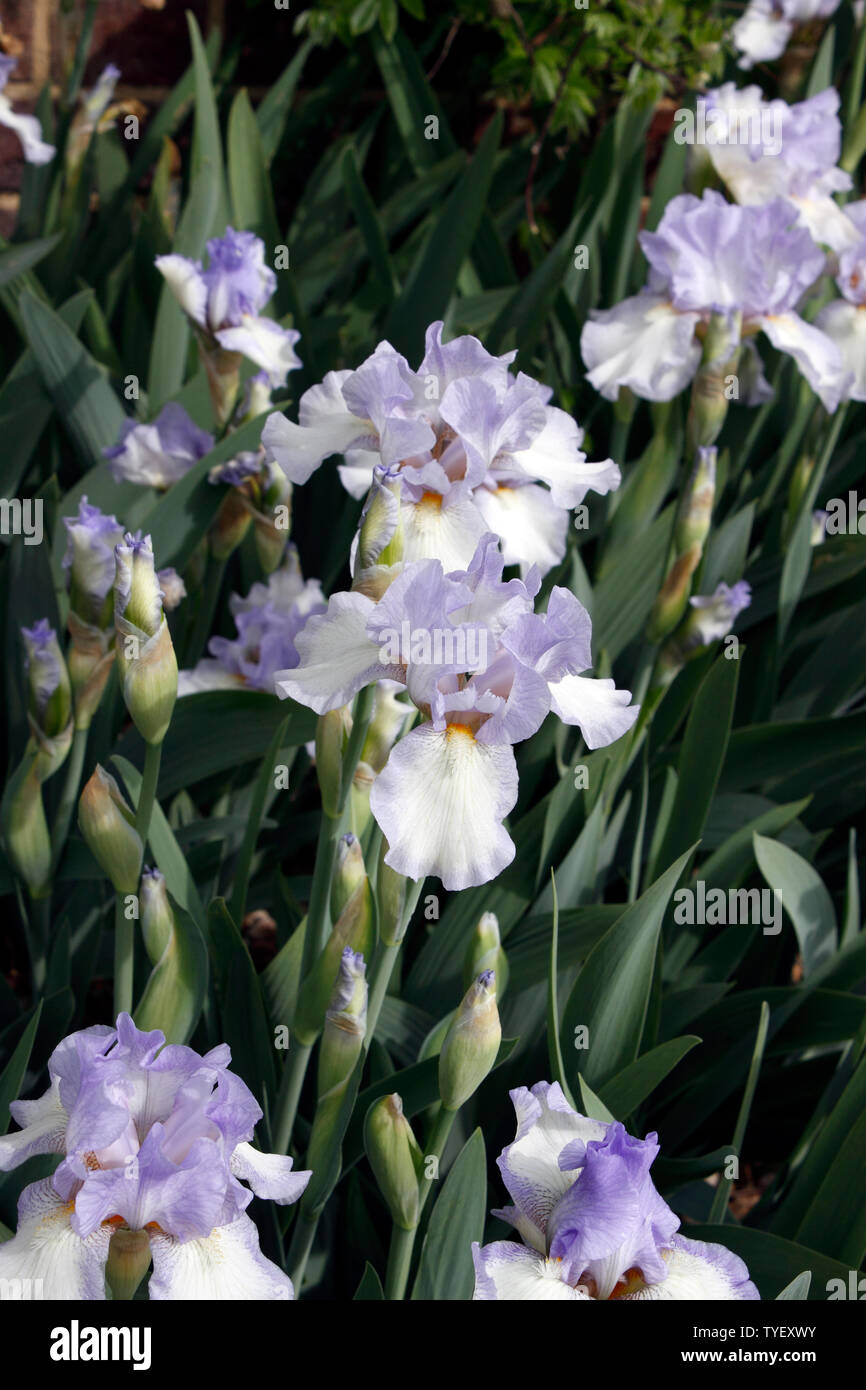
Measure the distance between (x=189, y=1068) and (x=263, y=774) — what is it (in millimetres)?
437

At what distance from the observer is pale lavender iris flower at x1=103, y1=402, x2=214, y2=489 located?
53.6 inches

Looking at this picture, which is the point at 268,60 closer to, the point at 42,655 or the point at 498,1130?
the point at 42,655

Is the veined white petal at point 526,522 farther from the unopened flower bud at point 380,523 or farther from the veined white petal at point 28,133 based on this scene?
the veined white petal at point 28,133

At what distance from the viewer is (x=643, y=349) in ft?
4.67

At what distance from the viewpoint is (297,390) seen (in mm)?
1771

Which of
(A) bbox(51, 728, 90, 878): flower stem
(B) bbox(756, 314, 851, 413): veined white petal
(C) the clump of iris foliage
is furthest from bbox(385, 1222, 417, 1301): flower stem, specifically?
(B) bbox(756, 314, 851, 413): veined white petal

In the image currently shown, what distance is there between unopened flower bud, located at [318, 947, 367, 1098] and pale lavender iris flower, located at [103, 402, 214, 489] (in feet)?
2.48

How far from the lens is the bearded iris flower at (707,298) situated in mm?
1412

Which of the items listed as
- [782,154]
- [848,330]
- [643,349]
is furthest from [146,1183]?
[782,154]

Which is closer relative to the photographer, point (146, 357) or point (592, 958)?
point (592, 958)

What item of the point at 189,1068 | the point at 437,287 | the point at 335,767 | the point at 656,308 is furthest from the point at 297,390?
the point at 189,1068

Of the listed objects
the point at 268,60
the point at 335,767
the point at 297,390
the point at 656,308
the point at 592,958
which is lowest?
the point at 592,958

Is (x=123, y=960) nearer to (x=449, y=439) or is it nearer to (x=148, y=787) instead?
(x=148, y=787)

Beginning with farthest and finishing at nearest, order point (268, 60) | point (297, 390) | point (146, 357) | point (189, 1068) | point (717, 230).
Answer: point (268, 60) → point (146, 357) → point (297, 390) → point (717, 230) → point (189, 1068)
